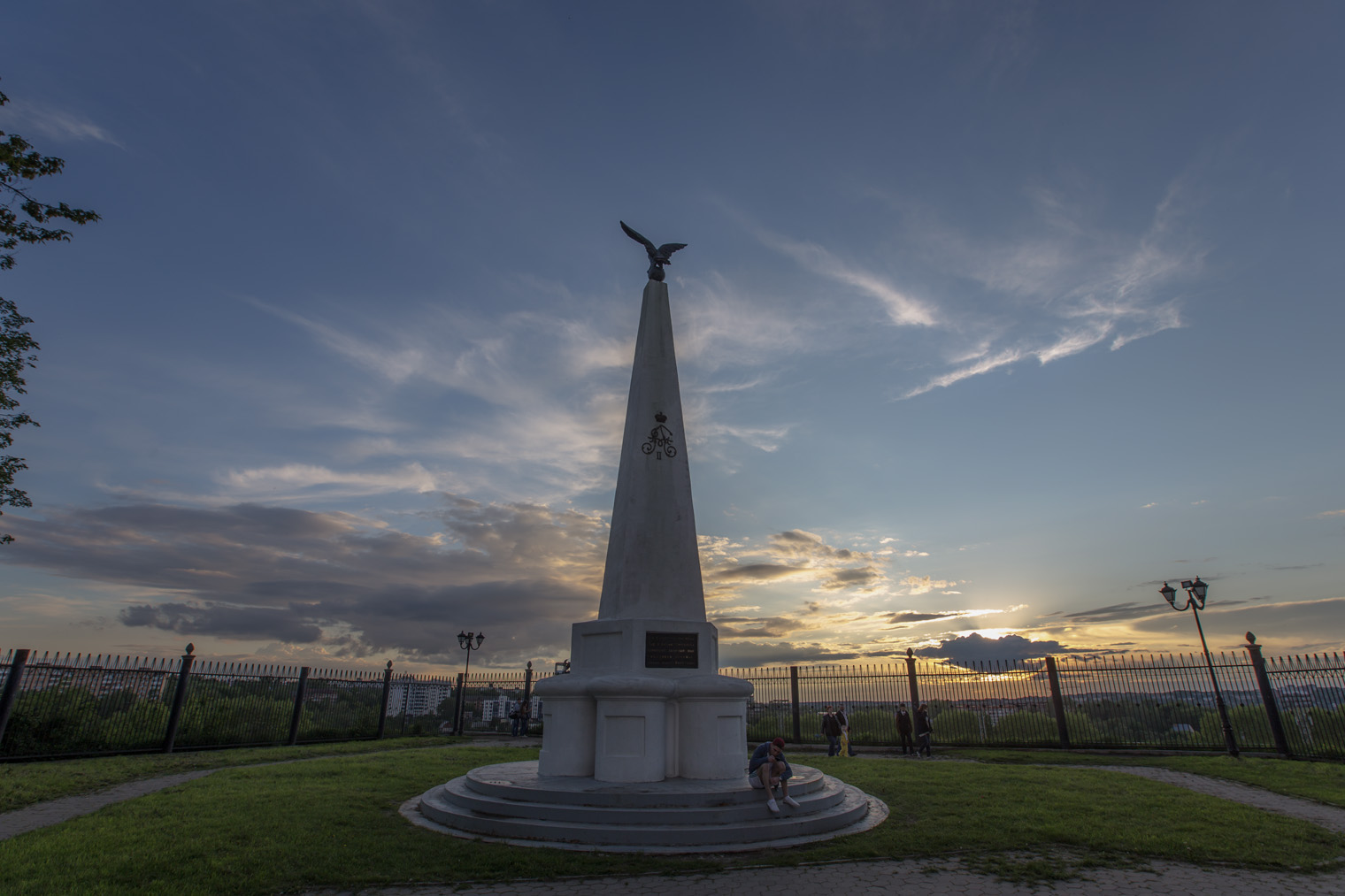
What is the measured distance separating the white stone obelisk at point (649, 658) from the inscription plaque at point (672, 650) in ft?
0.04

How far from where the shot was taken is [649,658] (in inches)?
392

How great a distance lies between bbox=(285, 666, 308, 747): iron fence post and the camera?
19.0 m

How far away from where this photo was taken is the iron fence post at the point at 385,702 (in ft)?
73.5

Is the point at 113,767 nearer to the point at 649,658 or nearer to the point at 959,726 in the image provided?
the point at 649,658

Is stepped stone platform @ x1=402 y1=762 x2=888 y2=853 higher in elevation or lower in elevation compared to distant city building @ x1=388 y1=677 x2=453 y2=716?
lower

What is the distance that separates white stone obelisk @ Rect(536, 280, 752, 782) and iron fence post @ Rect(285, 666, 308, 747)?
43.3 feet

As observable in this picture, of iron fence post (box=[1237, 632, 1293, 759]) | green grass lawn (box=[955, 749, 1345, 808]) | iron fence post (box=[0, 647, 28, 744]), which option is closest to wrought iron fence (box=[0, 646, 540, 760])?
iron fence post (box=[0, 647, 28, 744])

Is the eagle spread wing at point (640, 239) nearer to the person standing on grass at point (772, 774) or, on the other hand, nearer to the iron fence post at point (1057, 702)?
the person standing on grass at point (772, 774)

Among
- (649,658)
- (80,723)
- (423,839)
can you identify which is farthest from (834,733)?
(80,723)

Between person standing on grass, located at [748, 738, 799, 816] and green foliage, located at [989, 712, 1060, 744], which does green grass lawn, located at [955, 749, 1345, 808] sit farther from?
person standing on grass, located at [748, 738, 799, 816]

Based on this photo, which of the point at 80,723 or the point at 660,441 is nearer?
the point at 660,441

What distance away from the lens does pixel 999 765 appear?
47.3 feet

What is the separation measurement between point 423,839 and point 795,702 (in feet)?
50.0

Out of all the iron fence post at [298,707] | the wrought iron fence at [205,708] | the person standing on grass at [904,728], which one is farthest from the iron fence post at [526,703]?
the person standing on grass at [904,728]
